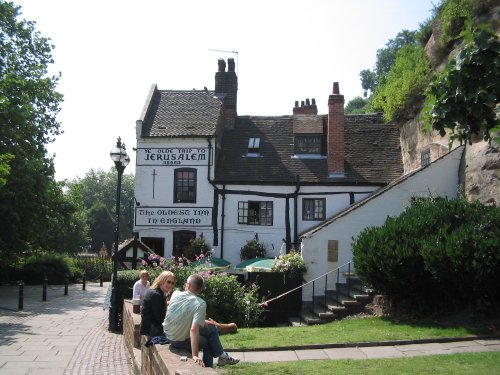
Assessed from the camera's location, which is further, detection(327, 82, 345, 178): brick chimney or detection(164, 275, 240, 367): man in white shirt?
detection(327, 82, 345, 178): brick chimney

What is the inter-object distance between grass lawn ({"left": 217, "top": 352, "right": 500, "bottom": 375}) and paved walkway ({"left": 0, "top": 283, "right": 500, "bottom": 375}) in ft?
2.38

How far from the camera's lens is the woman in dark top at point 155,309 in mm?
7855

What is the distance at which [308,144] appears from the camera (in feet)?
86.4

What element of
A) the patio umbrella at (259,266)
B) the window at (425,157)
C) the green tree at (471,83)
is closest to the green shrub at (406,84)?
the window at (425,157)

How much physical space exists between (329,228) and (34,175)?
15.5 meters

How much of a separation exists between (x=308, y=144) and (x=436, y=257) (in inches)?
569

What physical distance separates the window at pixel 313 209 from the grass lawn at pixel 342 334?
10782 mm

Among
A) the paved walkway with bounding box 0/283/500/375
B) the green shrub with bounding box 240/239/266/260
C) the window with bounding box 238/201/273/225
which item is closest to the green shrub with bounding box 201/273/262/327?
the paved walkway with bounding box 0/283/500/375

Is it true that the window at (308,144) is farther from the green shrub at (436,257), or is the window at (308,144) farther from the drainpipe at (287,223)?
the green shrub at (436,257)

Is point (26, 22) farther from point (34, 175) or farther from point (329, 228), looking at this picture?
point (329, 228)

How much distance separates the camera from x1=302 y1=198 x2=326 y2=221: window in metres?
24.6

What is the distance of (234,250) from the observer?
24.6m

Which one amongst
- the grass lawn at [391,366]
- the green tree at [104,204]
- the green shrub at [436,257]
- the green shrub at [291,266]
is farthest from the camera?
the green tree at [104,204]

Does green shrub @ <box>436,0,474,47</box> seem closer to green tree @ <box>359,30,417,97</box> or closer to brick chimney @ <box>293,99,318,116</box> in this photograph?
brick chimney @ <box>293,99,318,116</box>
